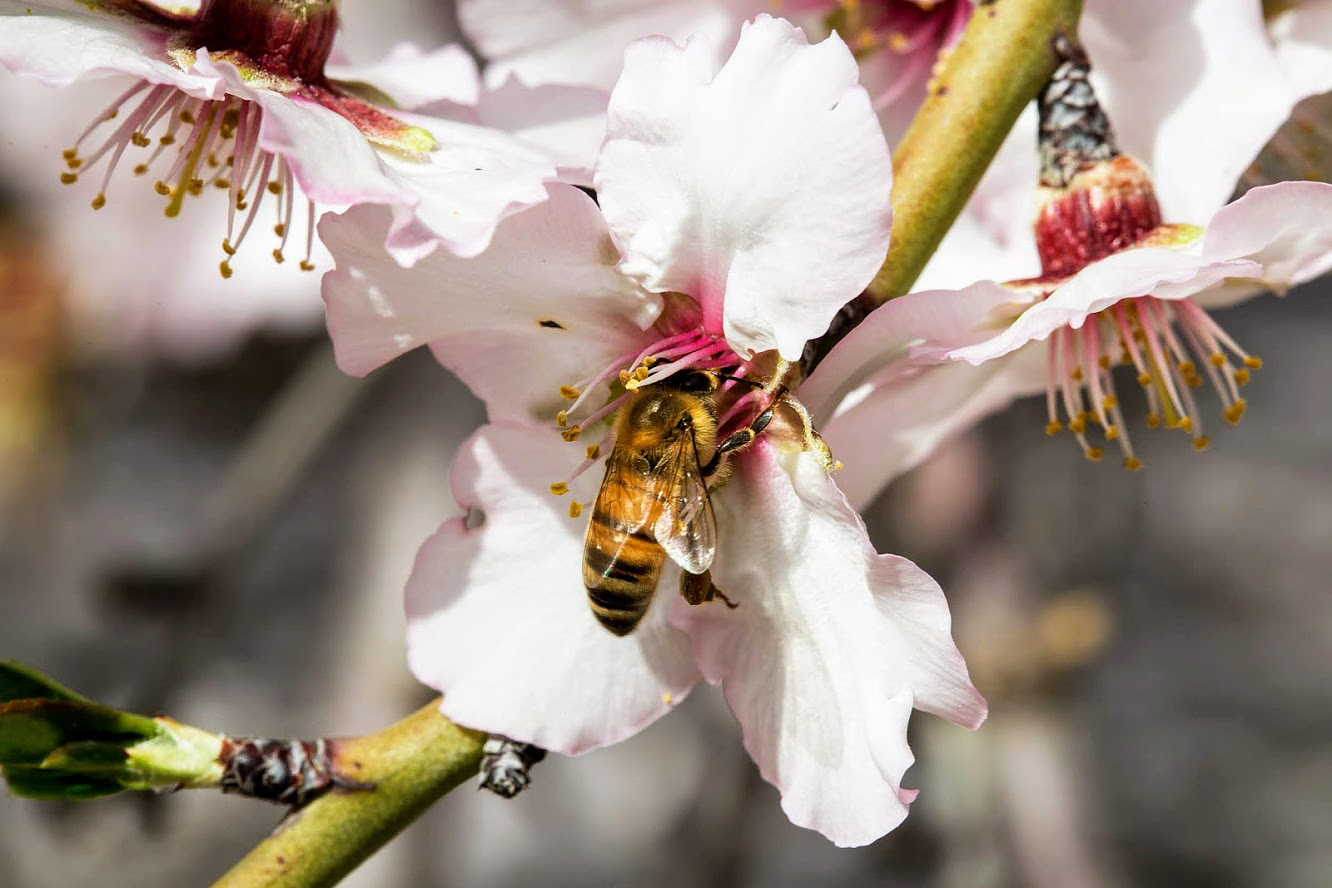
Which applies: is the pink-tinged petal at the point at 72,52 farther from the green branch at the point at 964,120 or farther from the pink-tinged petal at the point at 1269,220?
the pink-tinged petal at the point at 1269,220

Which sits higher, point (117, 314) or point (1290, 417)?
point (117, 314)

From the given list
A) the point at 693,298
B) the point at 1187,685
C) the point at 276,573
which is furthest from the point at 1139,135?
the point at 1187,685

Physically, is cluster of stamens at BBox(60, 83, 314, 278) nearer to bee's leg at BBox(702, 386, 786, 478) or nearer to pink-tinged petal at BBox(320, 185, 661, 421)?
pink-tinged petal at BBox(320, 185, 661, 421)

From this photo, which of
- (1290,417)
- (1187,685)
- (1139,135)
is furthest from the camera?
(1290,417)

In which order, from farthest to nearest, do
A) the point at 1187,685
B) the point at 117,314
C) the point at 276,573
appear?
the point at 1187,685 → the point at 276,573 → the point at 117,314

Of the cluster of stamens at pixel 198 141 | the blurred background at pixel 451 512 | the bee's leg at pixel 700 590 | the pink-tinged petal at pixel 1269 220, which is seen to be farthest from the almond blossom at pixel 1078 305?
the cluster of stamens at pixel 198 141

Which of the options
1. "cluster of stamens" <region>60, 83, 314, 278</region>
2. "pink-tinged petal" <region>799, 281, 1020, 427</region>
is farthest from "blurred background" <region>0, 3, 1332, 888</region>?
"cluster of stamens" <region>60, 83, 314, 278</region>

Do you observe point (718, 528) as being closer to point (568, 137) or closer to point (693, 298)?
point (693, 298)
